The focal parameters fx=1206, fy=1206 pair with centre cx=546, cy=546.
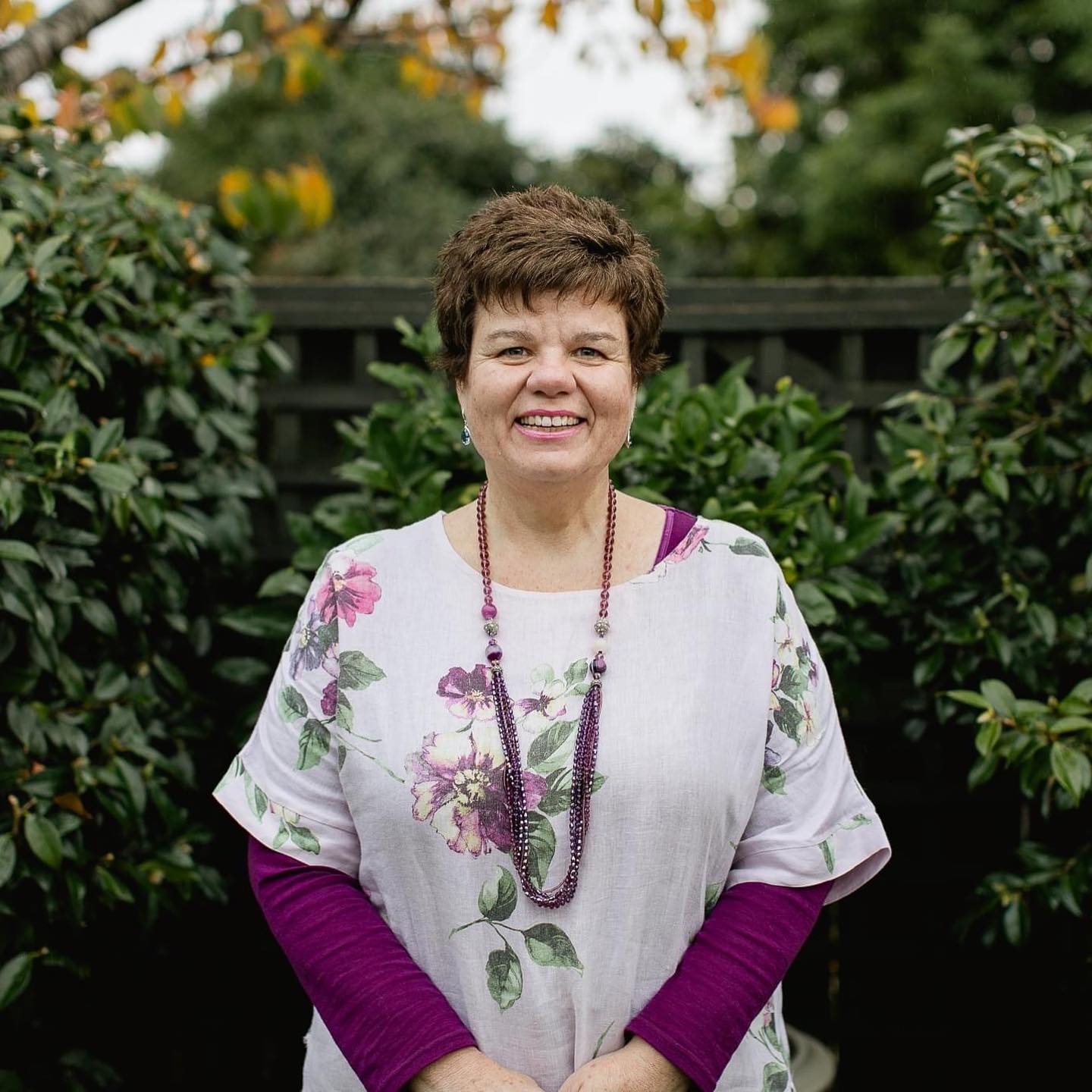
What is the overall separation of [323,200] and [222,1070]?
2563 millimetres

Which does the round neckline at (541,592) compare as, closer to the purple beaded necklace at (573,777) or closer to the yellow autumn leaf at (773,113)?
the purple beaded necklace at (573,777)

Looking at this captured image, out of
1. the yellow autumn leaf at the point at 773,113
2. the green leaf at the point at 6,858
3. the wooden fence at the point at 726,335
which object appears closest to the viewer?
the green leaf at the point at 6,858

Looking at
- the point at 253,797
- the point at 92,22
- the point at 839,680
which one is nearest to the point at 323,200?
the point at 92,22

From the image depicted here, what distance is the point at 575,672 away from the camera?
1570 millimetres

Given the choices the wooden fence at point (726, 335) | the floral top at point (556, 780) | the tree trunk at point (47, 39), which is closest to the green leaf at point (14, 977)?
the floral top at point (556, 780)

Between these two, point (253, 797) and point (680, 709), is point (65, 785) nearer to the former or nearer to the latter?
point (253, 797)

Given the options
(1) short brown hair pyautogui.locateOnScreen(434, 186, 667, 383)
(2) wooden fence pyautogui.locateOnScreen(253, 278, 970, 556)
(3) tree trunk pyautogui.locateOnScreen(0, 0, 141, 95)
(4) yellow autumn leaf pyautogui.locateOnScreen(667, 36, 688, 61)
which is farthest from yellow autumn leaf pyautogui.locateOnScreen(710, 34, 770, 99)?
(1) short brown hair pyautogui.locateOnScreen(434, 186, 667, 383)

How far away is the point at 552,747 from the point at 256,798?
1.39ft

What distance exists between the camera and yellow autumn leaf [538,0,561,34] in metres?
3.91

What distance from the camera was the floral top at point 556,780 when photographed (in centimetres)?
152

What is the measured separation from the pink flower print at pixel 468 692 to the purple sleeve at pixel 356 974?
0.95ft

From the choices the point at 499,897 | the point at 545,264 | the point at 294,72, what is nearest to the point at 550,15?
the point at 294,72

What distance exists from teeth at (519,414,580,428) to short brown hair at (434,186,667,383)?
0.46 feet

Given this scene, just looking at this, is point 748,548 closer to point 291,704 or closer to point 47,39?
point 291,704
